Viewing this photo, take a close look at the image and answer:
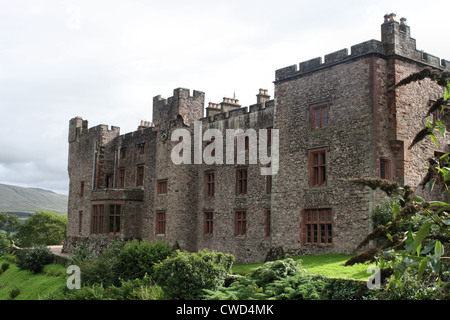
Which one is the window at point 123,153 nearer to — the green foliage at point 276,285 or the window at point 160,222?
the window at point 160,222

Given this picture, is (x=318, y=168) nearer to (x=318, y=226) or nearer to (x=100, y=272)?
(x=318, y=226)

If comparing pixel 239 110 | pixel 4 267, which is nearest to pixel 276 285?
pixel 239 110

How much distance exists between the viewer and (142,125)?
39531 millimetres

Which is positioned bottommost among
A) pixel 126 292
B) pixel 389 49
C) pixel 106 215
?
pixel 126 292

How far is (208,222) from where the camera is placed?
95.9ft

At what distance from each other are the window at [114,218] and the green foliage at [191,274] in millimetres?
14963

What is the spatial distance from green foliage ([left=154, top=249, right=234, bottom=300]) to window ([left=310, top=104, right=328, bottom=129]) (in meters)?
7.22

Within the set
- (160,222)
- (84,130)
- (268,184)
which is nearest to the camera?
(268,184)

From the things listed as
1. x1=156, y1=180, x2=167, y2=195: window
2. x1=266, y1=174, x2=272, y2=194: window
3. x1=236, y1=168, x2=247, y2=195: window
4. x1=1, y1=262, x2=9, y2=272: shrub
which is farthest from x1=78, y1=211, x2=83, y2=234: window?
x1=266, y1=174, x2=272, y2=194: window

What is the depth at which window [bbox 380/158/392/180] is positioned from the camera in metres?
19.8

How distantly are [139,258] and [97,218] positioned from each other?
11163 millimetres

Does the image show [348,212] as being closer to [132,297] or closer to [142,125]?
[132,297]
